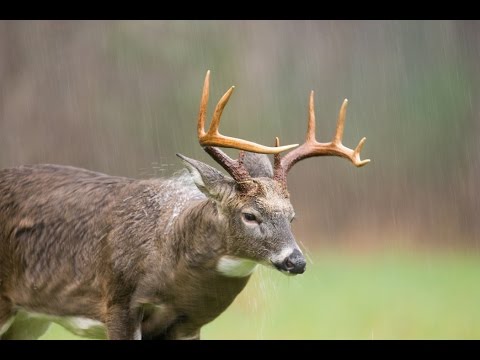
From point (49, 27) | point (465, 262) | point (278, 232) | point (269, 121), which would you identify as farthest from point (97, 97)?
point (278, 232)

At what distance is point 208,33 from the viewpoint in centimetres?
2014

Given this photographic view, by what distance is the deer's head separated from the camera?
20.3ft

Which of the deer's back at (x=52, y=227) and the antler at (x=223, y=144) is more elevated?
the antler at (x=223, y=144)

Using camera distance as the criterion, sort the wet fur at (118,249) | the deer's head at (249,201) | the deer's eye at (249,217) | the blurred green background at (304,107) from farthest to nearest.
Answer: the blurred green background at (304,107)
the wet fur at (118,249)
the deer's eye at (249,217)
the deer's head at (249,201)

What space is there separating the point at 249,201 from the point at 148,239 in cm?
72

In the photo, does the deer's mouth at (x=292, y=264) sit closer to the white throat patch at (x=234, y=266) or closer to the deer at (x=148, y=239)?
the deer at (x=148, y=239)

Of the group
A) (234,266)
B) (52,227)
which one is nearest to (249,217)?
(234,266)

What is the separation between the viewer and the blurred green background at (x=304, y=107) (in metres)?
18.3

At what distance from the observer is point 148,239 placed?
6.70 metres

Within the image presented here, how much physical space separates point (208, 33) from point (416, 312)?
827 centimetres

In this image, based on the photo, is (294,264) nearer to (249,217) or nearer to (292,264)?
(292,264)

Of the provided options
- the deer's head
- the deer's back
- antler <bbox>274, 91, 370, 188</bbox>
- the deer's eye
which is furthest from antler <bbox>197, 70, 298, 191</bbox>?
the deer's back

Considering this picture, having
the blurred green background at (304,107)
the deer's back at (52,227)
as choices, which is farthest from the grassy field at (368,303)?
the deer's back at (52,227)

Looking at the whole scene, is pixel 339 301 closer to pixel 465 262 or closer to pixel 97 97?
pixel 465 262
